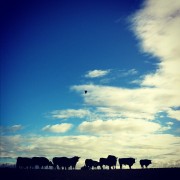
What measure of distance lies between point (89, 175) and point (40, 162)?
15212 millimetres

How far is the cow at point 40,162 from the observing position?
1776 inches

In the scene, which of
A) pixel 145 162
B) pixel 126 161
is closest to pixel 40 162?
pixel 126 161

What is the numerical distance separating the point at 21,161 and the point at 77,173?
14.3m

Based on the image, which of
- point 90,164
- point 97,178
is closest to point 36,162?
point 90,164

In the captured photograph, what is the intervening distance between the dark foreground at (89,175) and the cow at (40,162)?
39.0 feet

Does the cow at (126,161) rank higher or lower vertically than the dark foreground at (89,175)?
higher

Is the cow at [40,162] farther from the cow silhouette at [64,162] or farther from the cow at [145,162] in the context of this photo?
the cow at [145,162]

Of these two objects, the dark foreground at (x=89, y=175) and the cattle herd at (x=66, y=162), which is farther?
the cattle herd at (x=66, y=162)

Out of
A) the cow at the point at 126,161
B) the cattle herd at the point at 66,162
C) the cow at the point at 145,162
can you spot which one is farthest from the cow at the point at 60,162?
the cow at the point at 145,162

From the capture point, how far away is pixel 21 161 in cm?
4466

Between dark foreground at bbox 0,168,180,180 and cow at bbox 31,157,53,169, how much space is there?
1190cm

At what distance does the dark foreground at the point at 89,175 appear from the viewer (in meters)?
31.1

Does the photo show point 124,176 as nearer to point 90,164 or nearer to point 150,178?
point 150,178

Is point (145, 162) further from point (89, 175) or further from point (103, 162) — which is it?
point (89, 175)
